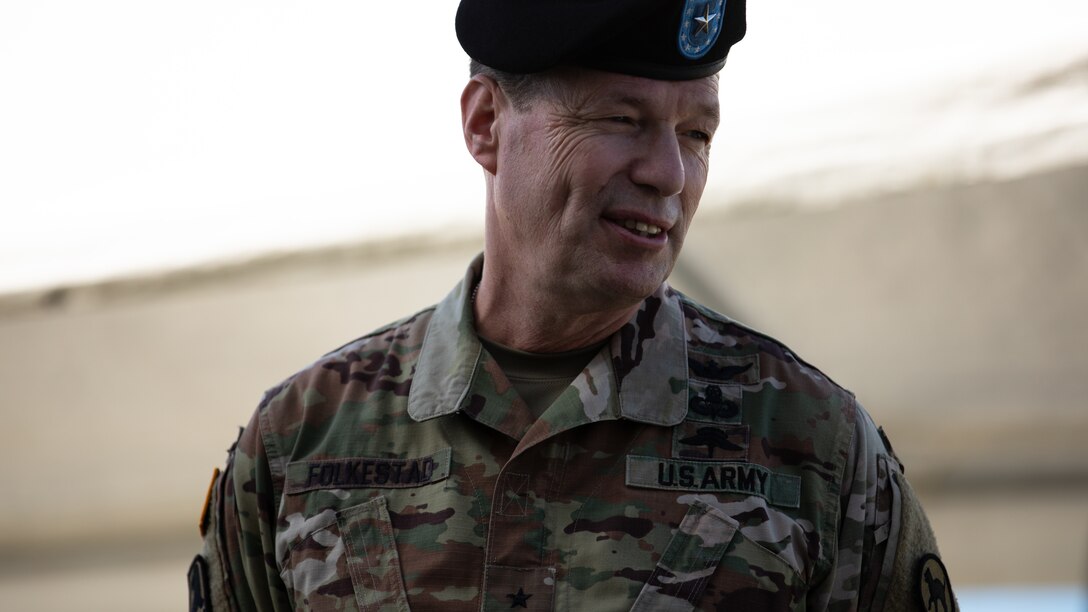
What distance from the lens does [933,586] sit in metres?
1.34

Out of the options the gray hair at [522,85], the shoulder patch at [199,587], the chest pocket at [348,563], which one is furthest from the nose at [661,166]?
the shoulder patch at [199,587]

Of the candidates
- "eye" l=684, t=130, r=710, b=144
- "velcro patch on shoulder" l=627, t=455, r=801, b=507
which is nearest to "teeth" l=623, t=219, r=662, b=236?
"eye" l=684, t=130, r=710, b=144

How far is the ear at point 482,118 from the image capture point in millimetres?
1397

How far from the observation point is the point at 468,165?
249 centimetres

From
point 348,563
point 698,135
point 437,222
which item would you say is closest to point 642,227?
point 698,135

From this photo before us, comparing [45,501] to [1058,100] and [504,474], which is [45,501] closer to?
[504,474]

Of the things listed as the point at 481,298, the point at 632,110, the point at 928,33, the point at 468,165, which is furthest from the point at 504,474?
the point at 928,33

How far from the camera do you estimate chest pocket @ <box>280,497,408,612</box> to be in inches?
52.4

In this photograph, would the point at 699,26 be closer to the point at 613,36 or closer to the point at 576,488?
the point at 613,36

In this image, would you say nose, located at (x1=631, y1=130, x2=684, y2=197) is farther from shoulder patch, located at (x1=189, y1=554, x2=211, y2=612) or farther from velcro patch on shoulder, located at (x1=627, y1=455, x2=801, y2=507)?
shoulder patch, located at (x1=189, y1=554, x2=211, y2=612)

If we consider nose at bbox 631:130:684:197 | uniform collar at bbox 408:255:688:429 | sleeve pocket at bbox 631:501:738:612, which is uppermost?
nose at bbox 631:130:684:197

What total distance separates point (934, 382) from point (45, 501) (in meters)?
1.87

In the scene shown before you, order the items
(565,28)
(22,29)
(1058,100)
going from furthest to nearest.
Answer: (22,29) → (1058,100) → (565,28)

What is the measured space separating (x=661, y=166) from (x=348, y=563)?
0.51 metres
